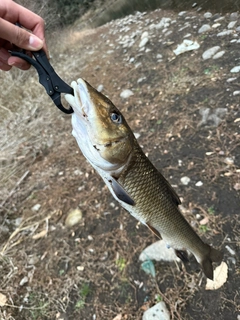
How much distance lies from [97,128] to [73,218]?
2.38m

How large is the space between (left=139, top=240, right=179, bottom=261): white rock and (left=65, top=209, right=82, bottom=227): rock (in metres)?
1.03

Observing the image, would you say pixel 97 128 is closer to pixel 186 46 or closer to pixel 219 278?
pixel 219 278

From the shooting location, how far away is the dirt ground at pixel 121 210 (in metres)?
3.02

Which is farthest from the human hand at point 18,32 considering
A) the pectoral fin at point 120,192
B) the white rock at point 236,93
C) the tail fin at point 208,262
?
the white rock at point 236,93

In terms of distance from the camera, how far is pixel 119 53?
8.20 meters

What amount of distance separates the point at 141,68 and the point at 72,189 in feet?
10.0

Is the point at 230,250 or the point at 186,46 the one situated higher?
the point at 230,250

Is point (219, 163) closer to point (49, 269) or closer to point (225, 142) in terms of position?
point (225, 142)

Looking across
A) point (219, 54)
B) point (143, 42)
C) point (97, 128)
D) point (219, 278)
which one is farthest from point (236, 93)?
point (143, 42)

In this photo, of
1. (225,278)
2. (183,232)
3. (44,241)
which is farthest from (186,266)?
(44,241)

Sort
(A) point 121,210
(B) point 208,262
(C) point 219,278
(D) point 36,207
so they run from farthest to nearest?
(D) point 36,207 < (A) point 121,210 < (C) point 219,278 < (B) point 208,262

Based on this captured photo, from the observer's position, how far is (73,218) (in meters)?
4.07

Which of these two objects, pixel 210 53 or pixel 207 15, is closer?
pixel 210 53

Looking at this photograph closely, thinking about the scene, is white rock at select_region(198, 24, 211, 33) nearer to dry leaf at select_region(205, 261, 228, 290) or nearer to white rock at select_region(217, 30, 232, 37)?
white rock at select_region(217, 30, 232, 37)
